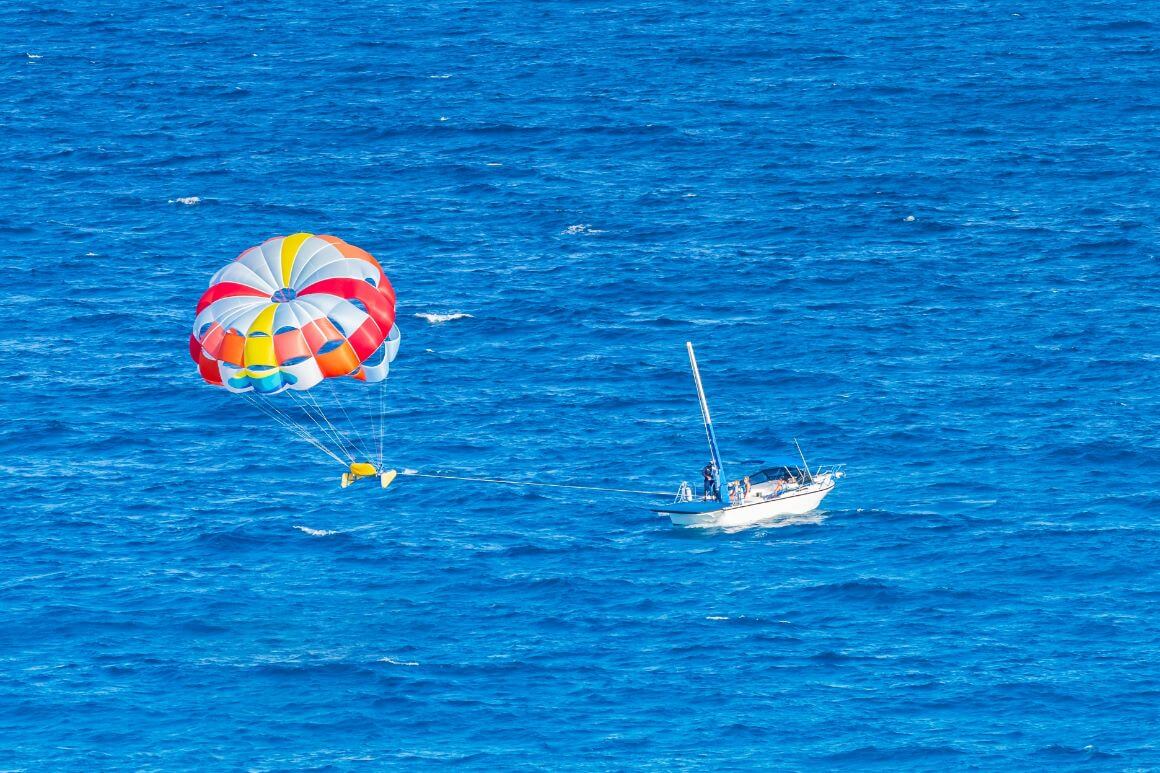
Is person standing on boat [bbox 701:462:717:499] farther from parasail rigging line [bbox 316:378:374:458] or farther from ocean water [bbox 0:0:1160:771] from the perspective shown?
parasail rigging line [bbox 316:378:374:458]

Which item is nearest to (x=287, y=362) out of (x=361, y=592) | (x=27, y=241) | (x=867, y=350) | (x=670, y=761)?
(x=361, y=592)

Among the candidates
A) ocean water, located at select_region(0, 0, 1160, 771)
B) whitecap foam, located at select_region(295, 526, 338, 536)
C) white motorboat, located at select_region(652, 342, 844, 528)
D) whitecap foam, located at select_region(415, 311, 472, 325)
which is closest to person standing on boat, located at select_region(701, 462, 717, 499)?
white motorboat, located at select_region(652, 342, 844, 528)

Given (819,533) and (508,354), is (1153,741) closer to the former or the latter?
(819,533)

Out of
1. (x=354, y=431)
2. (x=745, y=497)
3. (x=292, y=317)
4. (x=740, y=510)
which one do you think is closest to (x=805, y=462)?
(x=745, y=497)

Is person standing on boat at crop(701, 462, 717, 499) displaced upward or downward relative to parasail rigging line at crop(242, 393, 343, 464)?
downward

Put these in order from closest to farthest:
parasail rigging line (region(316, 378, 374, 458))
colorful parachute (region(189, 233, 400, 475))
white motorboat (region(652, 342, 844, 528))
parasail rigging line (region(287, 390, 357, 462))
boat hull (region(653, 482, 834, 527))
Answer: colorful parachute (region(189, 233, 400, 475)) → white motorboat (region(652, 342, 844, 528)) → boat hull (region(653, 482, 834, 527)) → parasail rigging line (region(316, 378, 374, 458)) → parasail rigging line (region(287, 390, 357, 462))

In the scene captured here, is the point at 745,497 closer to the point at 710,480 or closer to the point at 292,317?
the point at 710,480

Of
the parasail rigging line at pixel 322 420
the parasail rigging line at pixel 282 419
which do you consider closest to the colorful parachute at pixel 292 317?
the parasail rigging line at pixel 322 420
